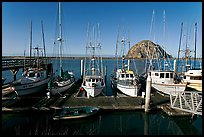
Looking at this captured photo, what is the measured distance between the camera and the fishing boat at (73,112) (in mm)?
15461

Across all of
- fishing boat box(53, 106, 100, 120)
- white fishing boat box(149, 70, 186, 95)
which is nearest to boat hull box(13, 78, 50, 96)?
fishing boat box(53, 106, 100, 120)

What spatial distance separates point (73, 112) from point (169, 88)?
43.2 feet

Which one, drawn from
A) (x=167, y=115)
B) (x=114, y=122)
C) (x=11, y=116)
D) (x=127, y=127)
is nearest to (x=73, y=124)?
(x=114, y=122)

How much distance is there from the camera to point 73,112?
53.0 feet

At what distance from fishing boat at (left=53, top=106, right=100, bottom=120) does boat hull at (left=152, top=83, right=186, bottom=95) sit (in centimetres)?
1072

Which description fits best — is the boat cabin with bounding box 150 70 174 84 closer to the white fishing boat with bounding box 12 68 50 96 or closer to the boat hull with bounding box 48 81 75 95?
the boat hull with bounding box 48 81 75 95

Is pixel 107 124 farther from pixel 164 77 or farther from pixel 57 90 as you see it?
pixel 164 77

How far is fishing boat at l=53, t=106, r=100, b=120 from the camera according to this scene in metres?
15.5

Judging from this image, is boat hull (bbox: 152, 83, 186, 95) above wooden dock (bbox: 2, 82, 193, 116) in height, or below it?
above

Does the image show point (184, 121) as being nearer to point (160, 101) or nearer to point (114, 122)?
point (160, 101)

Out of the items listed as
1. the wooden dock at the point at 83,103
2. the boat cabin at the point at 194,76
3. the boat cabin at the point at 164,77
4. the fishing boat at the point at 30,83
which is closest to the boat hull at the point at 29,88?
the fishing boat at the point at 30,83

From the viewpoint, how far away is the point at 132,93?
2195cm

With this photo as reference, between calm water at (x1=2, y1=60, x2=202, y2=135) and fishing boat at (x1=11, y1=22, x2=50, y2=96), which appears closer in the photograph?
calm water at (x1=2, y1=60, x2=202, y2=135)

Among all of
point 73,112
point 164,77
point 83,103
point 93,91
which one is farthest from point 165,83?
point 73,112
